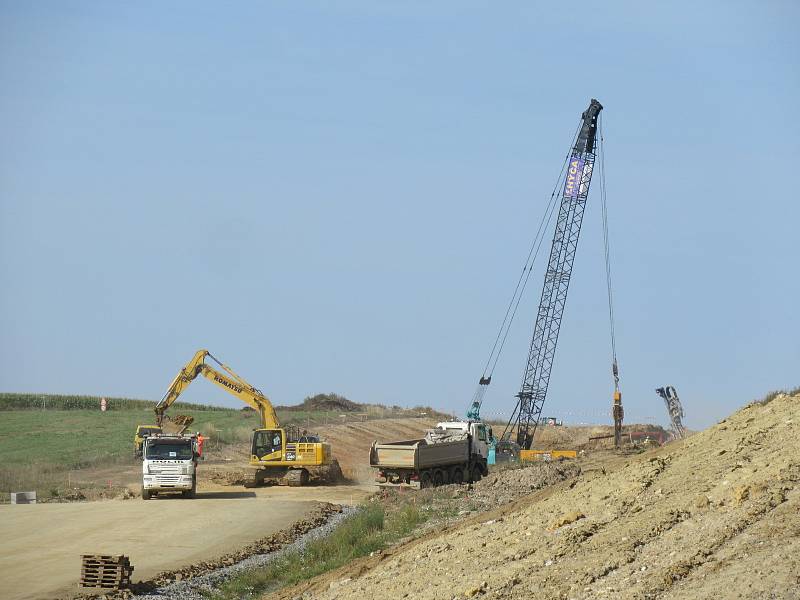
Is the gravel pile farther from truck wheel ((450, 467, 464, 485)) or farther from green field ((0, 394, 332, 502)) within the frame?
green field ((0, 394, 332, 502))

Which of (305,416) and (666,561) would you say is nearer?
(666,561)

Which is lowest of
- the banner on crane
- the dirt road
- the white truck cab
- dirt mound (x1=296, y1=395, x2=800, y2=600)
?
the dirt road

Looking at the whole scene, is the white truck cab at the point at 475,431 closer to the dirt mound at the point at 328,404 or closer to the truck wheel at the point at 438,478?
the truck wheel at the point at 438,478

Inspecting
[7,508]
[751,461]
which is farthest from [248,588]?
[7,508]

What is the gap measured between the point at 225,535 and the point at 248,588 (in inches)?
340

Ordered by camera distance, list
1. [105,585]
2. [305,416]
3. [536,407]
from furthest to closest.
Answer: [305,416] < [536,407] < [105,585]

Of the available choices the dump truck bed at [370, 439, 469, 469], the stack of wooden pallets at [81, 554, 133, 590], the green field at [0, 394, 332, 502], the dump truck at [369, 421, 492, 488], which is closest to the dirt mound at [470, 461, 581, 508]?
the dump truck bed at [370, 439, 469, 469]

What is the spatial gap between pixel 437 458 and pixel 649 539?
95.4 feet

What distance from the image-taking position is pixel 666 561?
15.4 metres

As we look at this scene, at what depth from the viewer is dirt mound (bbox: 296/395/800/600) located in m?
14.5

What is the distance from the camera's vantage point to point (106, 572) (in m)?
23.2

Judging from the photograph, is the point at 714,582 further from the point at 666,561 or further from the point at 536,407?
the point at 536,407

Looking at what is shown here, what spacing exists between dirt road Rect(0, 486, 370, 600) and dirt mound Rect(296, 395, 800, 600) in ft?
23.4

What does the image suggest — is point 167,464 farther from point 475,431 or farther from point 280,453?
point 475,431
